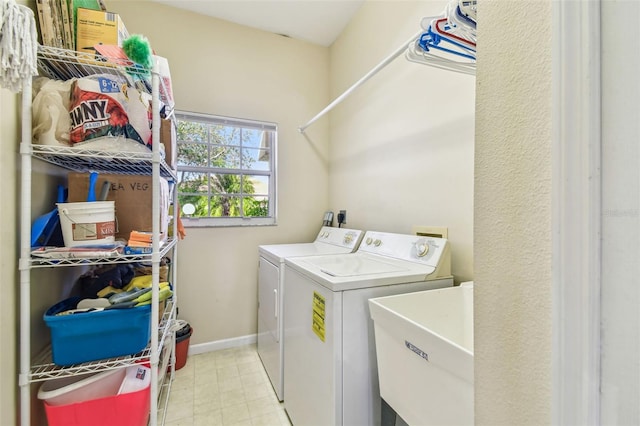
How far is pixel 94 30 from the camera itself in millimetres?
1225

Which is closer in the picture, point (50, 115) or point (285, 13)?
point (50, 115)

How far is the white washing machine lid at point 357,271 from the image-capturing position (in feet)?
3.73

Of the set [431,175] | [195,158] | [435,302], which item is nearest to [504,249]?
[435,302]

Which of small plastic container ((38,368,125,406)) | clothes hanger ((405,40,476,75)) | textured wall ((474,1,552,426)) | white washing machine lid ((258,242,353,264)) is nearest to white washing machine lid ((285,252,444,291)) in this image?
white washing machine lid ((258,242,353,264))

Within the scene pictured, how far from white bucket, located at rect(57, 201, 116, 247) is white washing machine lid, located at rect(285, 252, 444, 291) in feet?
2.93

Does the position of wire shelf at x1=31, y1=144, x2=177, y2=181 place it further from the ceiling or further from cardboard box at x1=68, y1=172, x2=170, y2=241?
the ceiling

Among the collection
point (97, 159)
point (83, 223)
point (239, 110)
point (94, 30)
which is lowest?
point (83, 223)

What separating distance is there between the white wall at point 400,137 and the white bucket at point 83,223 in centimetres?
163

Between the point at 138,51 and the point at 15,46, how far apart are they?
1.62 feet

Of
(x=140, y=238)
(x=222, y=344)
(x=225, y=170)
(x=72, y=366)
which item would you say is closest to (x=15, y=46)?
(x=140, y=238)

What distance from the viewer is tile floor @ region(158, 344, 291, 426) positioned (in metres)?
1.64

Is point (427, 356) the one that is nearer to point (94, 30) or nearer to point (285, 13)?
point (94, 30)

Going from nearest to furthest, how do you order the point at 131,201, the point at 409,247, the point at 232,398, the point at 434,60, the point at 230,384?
the point at 434,60 < the point at 131,201 < the point at 409,247 < the point at 232,398 < the point at 230,384

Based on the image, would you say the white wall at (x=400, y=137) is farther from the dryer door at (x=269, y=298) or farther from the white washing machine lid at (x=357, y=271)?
the dryer door at (x=269, y=298)
